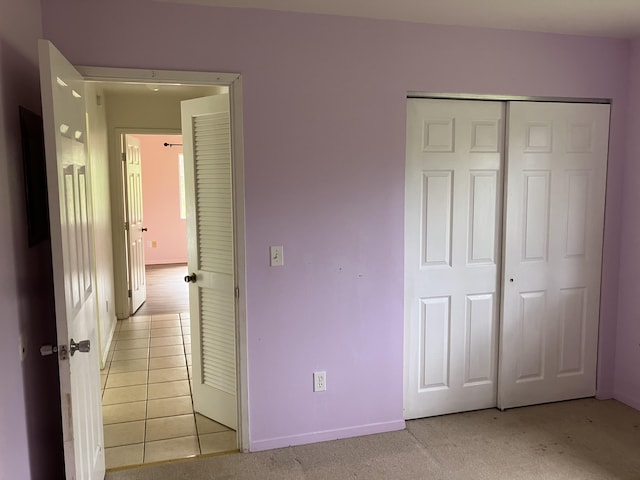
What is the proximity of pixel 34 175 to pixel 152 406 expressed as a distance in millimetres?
1945

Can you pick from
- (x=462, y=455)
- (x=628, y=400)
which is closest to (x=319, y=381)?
(x=462, y=455)

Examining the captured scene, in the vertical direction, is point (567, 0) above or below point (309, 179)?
above

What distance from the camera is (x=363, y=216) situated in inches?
114

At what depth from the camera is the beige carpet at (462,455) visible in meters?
2.62

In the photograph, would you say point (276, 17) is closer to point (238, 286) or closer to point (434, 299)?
point (238, 286)

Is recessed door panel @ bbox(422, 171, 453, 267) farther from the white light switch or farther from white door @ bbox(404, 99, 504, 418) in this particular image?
the white light switch

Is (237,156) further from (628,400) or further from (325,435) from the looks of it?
(628,400)

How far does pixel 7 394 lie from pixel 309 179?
168cm

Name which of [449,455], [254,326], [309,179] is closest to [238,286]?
[254,326]

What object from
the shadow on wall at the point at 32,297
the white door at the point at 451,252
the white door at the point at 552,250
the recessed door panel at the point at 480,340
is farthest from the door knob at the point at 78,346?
the white door at the point at 552,250

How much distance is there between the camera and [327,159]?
9.20 ft

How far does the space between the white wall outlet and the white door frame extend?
38 cm

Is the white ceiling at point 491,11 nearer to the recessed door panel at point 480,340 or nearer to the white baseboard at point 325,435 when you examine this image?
the recessed door panel at point 480,340

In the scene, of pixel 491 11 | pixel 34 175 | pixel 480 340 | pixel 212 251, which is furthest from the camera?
pixel 480 340
